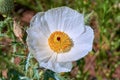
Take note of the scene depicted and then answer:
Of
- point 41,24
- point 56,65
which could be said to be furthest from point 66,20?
point 56,65

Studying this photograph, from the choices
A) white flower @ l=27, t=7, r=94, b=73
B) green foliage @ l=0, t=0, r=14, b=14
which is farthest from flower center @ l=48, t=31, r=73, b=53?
green foliage @ l=0, t=0, r=14, b=14

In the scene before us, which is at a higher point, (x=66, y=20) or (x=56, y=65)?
(x=66, y=20)

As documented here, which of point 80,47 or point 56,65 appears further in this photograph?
point 80,47

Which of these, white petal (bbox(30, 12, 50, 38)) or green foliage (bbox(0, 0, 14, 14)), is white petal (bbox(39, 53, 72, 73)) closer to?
white petal (bbox(30, 12, 50, 38))

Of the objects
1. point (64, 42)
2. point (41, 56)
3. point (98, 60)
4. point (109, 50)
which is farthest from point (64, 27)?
point (109, 50)

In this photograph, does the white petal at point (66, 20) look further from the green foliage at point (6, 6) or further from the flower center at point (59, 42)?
the green foliage at point (6, 6)

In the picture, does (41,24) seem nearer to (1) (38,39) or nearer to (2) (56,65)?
(1) (38,39)
